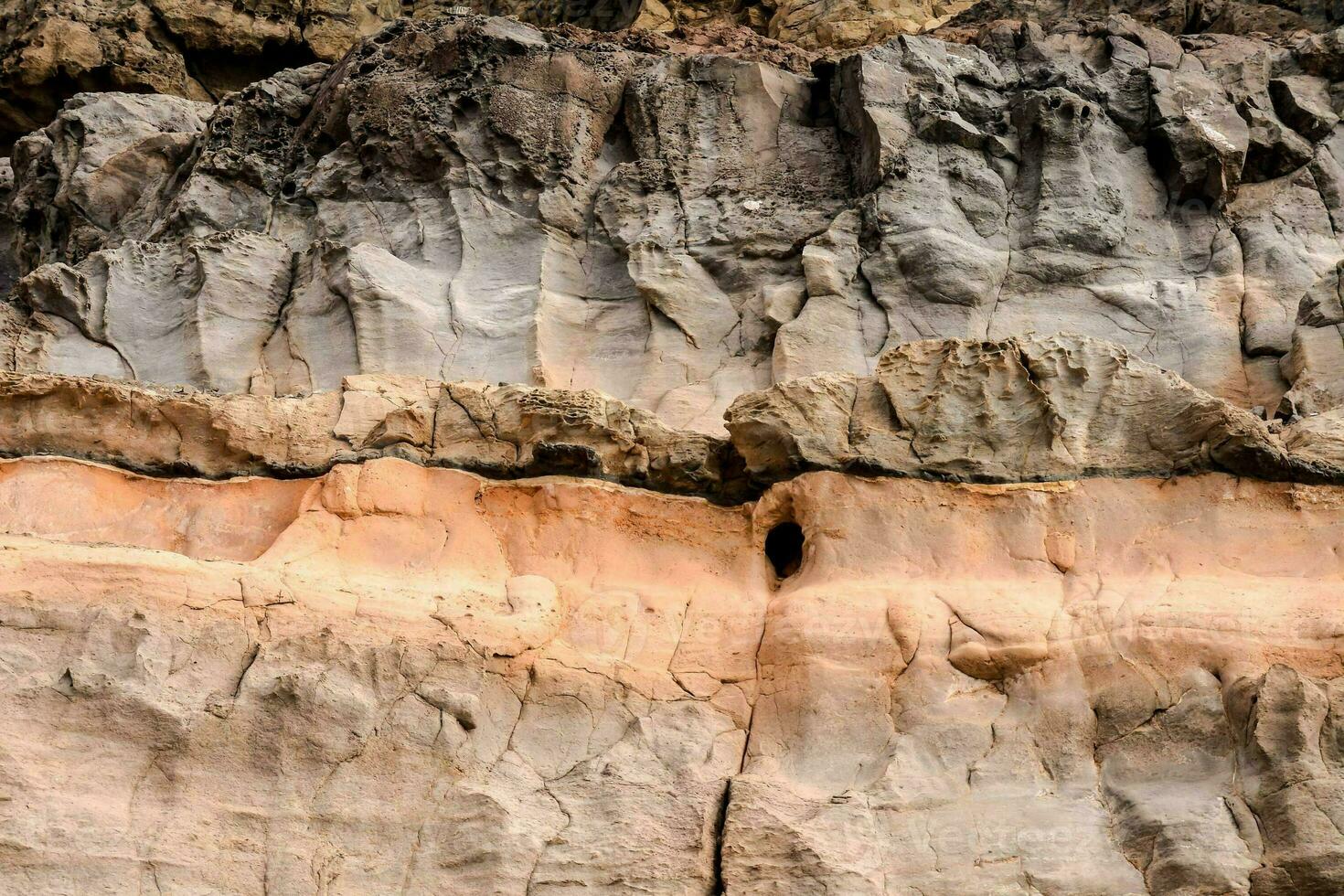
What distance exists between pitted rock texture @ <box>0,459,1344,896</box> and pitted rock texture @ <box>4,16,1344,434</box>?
154cm

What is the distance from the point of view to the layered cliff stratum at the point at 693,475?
8.45 meters

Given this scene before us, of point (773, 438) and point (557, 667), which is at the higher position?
point (773, 438)

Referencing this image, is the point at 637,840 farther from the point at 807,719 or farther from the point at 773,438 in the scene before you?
the point at 773,438

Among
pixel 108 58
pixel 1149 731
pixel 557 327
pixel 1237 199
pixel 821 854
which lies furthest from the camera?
pixel 108 58

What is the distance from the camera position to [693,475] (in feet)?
34.0

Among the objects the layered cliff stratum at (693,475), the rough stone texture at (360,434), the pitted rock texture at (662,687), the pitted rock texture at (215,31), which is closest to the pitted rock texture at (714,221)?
the layered cliff stratum at (693,475)

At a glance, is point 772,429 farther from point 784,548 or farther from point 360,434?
point 360,434

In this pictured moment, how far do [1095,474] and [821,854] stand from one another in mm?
3039

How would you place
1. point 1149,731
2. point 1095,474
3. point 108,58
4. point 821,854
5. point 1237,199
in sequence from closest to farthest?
point 821,854
point 1149,731
point 1095,474
point 1237,199
point 108,58

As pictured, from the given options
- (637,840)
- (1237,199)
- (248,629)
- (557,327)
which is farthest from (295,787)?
(1237,199)

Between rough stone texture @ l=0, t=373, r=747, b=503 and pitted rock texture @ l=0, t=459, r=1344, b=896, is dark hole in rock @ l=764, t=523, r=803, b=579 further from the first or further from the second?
rough stone texture @ l=0, t=373, r=747, b=503

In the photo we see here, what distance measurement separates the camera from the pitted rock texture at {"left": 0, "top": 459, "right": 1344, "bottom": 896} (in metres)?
8.25

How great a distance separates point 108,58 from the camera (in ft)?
57.1

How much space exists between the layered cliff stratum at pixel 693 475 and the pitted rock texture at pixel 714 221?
1.5 inches
